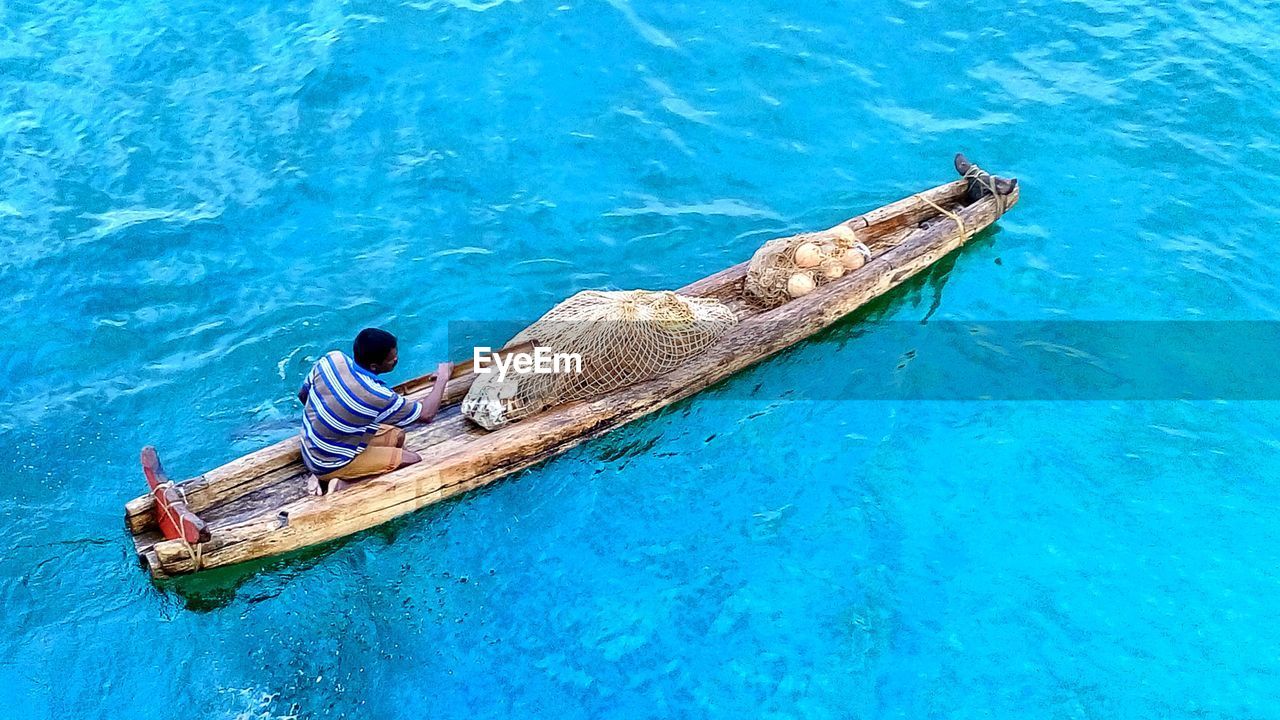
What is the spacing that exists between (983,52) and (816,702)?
8473 millimetres

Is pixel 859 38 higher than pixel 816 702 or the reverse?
higher

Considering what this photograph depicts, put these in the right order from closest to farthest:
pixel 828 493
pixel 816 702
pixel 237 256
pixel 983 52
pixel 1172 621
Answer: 1. pixel 816 702
2. pixel 1172 621
3. pixel 828 493
4. pixel 237 256
5. pixel 983 52

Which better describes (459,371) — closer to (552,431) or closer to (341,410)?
(552,431)

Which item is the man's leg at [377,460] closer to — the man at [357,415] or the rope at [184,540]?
the man at [357,415]

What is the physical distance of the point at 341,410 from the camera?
6.47 m

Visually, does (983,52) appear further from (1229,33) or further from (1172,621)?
(1172,621)

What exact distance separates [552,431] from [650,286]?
7.37 ft

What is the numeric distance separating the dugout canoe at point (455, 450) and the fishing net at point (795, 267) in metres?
0.10

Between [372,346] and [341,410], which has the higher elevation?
[372,346]

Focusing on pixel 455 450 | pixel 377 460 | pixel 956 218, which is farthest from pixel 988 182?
pixel 377 460

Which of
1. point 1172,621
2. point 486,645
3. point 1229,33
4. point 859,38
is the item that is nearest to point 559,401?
point 486,645

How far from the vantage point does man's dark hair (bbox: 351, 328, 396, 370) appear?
6273 millimetres

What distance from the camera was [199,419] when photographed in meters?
7.79

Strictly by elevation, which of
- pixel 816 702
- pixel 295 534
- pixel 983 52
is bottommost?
pixel 816 702
